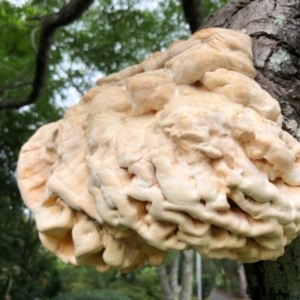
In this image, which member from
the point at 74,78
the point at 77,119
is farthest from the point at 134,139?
the point at 74,78

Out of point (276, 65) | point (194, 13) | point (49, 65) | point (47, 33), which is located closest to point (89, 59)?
point (49, 65)

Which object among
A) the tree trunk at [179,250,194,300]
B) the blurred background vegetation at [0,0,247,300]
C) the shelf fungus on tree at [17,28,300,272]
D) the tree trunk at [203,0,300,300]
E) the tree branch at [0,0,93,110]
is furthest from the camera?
the tree trunk at [179,250,194,300]

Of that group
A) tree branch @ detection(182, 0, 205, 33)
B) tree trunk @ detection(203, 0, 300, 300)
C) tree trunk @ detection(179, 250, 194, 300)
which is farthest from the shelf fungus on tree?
tree trunk @ detection(179, 250, 194, 300)

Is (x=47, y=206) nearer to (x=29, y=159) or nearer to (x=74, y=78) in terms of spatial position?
(x=29, y=159)

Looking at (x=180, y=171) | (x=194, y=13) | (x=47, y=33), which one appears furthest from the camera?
(x=47, y=33)

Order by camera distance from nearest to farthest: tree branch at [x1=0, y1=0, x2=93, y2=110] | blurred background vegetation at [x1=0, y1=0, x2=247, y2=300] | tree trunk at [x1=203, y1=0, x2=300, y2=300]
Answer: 1. tree trunk at [x1=203, y1=0, x2=300, y2=300]
2. tree branch at [x1=0, y1=0, x2=93, y2=110]
3. blurred background vegetation at [x1=0, y1=0, x2=247, y2=300]

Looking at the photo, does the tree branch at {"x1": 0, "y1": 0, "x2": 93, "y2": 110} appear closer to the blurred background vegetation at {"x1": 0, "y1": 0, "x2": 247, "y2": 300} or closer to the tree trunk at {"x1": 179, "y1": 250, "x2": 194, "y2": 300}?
the blurred background vegetation at {"x1": 0, "y1": 0, "x2": 247, "y2": 300}

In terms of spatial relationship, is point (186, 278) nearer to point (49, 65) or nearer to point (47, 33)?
point (49, 65)
